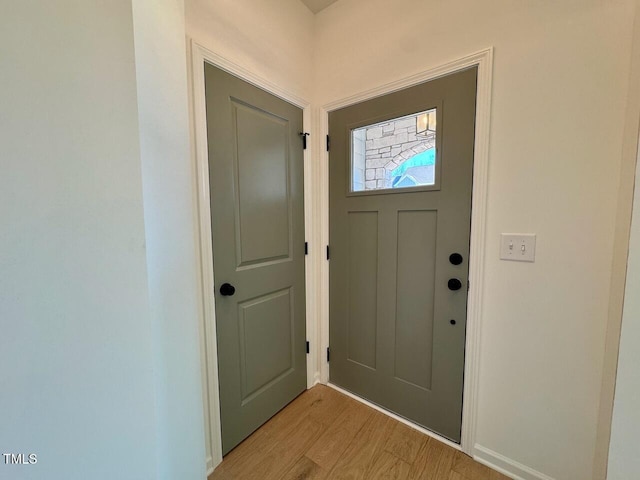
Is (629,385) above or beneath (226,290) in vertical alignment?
beneath

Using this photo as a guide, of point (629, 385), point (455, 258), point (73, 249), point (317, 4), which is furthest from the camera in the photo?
point (317, 4)

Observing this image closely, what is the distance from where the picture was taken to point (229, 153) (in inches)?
53.4

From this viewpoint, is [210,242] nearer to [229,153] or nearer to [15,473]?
[229,153]

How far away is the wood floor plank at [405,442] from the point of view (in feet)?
4.57

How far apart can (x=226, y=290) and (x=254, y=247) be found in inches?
11.7

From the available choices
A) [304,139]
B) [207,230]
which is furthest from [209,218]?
[304,139]

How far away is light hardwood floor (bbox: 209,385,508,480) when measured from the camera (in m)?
1.29

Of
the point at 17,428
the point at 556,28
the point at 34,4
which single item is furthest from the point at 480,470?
the point at 34,4

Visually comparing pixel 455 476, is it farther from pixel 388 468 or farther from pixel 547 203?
pixel 547 203

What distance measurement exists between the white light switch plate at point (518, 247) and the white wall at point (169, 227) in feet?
4.66

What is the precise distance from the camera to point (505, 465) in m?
1.29

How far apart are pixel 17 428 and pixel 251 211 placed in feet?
3.71

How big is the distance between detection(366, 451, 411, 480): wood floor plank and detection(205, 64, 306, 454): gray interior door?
2.28 feet

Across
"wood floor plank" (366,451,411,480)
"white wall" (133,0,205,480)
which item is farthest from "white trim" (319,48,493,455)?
"white wall" (133,0,205,480)
